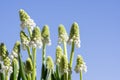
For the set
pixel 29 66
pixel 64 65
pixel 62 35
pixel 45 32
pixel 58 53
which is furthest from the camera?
pixel 62 35

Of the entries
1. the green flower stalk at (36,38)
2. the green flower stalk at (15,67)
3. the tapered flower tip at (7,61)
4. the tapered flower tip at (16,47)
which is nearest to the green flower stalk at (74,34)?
the green flower stalk at (36,38)

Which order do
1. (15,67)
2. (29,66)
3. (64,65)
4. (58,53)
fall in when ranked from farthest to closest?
(58,53), (15,67), (29,66), (64,65)

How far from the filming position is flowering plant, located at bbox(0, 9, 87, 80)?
16.6 ft

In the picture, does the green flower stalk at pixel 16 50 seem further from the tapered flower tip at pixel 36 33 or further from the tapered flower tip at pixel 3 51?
the tapered flower tip at pixel 36 33

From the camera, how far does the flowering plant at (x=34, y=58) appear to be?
16.6 feet

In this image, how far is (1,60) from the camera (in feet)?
17.0

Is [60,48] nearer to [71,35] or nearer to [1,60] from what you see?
[71,35]

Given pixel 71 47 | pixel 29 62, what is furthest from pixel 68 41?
pixel 29 62

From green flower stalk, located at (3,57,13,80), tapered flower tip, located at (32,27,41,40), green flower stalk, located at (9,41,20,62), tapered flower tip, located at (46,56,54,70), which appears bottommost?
green flower stalk, located at (3,57,13,80)

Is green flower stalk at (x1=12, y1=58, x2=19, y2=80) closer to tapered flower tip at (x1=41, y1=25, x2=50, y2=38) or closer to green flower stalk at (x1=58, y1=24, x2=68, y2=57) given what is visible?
tapered flower tip at (x1=41, y1=25, x2=50, y2=38)

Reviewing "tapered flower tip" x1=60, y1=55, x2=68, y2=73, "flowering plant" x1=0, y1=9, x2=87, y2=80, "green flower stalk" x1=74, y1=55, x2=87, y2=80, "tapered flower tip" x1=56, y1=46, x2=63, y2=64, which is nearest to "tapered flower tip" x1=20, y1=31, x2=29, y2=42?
"flowering plant" x1=0, y1=9, x2=87, y2=80

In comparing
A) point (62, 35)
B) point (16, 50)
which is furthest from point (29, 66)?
point (62, 35)

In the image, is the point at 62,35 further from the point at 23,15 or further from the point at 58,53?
the point at 23,15

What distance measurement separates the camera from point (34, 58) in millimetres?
5066
